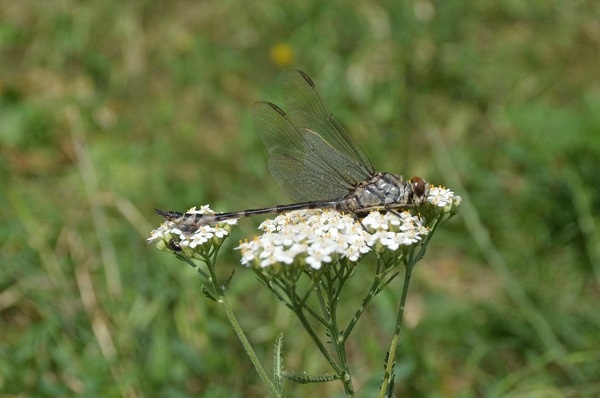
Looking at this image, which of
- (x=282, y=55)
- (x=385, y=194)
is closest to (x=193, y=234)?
(x=385, y=194)

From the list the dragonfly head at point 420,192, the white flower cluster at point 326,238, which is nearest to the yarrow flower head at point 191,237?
the white flower cluster at point 326,238

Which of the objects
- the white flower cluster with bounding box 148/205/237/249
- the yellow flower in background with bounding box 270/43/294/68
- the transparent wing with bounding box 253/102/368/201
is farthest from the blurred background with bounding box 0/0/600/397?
the white flower cluster with bounding box 148/205/237/249

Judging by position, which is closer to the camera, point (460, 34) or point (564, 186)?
point (564, 186)

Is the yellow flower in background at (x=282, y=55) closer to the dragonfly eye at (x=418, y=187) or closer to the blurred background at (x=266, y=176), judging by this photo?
the blurred background at (x=266, y=176)

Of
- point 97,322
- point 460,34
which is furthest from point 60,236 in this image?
point 460,34

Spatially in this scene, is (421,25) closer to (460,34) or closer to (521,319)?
(460,34)

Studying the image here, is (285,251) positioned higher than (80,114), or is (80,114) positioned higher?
(80,114)
